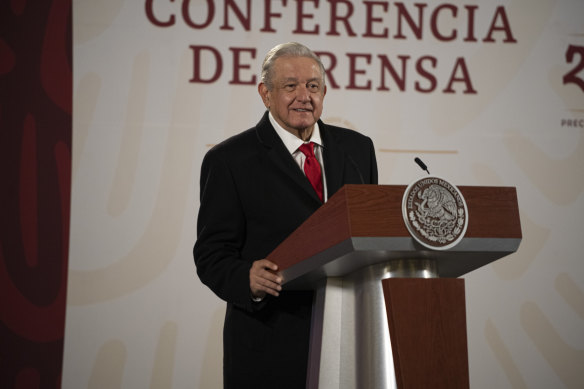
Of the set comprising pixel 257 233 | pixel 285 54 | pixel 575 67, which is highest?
pixel 575 67

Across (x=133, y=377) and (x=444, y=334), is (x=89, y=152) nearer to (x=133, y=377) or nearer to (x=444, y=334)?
(x=133, y=377)

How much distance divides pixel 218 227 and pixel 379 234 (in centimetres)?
64

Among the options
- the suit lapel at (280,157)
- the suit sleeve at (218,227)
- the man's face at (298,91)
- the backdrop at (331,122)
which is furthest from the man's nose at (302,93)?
the backdrop at (331,122)

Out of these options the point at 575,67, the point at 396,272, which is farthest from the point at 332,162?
the point at 575,67

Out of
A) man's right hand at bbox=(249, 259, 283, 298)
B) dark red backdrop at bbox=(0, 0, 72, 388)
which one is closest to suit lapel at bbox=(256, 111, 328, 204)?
man's right hand at bbox=(249, 259, 283, 298)

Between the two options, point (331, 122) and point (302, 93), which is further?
point (331, 122)

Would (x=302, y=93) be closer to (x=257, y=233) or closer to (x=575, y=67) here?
(x=257, y=233)

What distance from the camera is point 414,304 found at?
979 millimetres

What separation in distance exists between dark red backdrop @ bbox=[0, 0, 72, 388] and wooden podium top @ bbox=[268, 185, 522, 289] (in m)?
2.20

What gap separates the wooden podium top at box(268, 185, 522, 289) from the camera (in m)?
0.92

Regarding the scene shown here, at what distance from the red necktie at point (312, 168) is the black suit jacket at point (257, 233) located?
23 millimetres

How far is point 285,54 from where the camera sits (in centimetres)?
158

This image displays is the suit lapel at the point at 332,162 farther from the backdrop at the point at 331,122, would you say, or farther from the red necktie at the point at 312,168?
the backdrop at the point at 331,122

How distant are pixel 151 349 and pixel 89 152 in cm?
97
